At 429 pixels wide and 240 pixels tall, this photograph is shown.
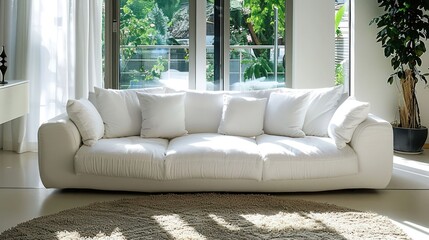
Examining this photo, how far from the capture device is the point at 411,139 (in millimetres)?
5711

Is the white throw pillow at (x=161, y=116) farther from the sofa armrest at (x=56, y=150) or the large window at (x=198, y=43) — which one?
the large window at (x=198, y=43)

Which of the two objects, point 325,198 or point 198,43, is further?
point 198,43

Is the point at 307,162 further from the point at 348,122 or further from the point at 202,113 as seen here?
the point at 202,113

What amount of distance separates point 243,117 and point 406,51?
204 cm

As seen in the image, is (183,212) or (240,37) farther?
(240,37)

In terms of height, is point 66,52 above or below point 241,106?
above

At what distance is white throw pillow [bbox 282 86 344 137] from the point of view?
464 centimetres

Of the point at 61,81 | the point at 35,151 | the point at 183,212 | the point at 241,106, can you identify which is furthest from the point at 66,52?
the point at 183,212

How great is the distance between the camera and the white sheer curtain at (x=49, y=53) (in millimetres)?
5762

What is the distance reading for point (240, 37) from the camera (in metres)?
5.99

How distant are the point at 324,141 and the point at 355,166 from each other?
354mm

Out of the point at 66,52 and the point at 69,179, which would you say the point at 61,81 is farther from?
the point at 69,179

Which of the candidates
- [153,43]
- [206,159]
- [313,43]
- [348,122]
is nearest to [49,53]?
[153,43]

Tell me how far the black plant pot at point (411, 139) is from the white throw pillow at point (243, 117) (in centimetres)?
186
